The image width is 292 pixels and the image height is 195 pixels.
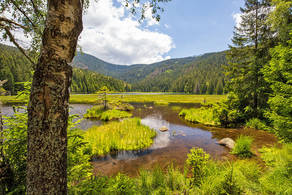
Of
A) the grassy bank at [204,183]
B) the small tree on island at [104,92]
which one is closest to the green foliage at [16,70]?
the grassy bank at [204,183]

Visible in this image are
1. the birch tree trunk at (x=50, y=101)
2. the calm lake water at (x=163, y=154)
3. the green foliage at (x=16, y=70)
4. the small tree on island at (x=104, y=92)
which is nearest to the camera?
the birch tree trunk at (x=50, y=101)

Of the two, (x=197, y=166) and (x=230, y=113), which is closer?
(x=197, y=166)

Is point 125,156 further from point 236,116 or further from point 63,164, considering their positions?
point 236,116

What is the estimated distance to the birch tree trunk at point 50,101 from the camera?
1.62 metres

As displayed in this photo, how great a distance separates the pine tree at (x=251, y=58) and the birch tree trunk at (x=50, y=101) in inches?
705

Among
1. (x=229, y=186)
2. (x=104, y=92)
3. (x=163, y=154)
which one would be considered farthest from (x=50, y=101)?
(x=104, y=92)

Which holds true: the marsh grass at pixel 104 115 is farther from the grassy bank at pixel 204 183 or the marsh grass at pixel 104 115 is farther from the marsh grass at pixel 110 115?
the grassy bank at pixel 204 183

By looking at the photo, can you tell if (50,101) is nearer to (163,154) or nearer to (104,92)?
(163,154)

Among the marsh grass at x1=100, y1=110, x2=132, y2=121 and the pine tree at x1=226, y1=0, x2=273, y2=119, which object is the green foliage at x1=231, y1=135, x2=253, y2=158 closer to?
the pine tree at x1=226, y1=0, x2=273, y2=119

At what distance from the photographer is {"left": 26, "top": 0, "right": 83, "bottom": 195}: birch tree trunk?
1.62 m

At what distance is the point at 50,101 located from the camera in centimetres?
163

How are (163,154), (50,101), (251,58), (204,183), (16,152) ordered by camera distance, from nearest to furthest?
(50,101)
(16,152)
(204,183)
(163,154)
(251,58)

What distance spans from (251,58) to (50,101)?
1997 cm

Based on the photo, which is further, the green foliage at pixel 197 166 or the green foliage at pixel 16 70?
the green foliage at pixel 197 166
